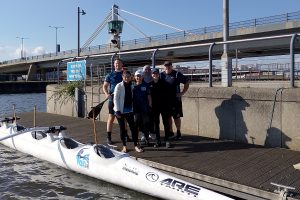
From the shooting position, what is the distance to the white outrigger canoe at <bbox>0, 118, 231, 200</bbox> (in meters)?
6.76

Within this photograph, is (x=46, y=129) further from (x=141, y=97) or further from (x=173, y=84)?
(x=173, y=84)

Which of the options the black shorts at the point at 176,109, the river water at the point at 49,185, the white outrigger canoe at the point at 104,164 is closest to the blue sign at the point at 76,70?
the white outrigger canoe at the point at 104,164

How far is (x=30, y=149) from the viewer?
11023 mm

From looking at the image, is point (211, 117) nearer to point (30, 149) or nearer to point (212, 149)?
point (212, 149)

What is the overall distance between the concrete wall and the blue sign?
5.61 metres

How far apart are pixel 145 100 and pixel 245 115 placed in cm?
226

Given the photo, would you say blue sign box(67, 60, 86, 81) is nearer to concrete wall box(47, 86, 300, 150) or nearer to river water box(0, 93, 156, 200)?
river water box(0, 93, 156, 200)

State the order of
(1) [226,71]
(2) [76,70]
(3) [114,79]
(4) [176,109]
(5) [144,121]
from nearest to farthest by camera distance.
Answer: (5) [144,121] → (4) [176,109] → (3) [114,79] → (1) [226,71] → (2) [76,70]

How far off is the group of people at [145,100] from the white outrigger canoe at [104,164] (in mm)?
824

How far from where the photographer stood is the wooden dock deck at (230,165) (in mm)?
6453

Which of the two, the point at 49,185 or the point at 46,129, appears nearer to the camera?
the point at 49,185

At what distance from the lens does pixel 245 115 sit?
30.9ft

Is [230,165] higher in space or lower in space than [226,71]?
lower

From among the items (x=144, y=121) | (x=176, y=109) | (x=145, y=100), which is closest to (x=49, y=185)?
(x=144, y=121)
